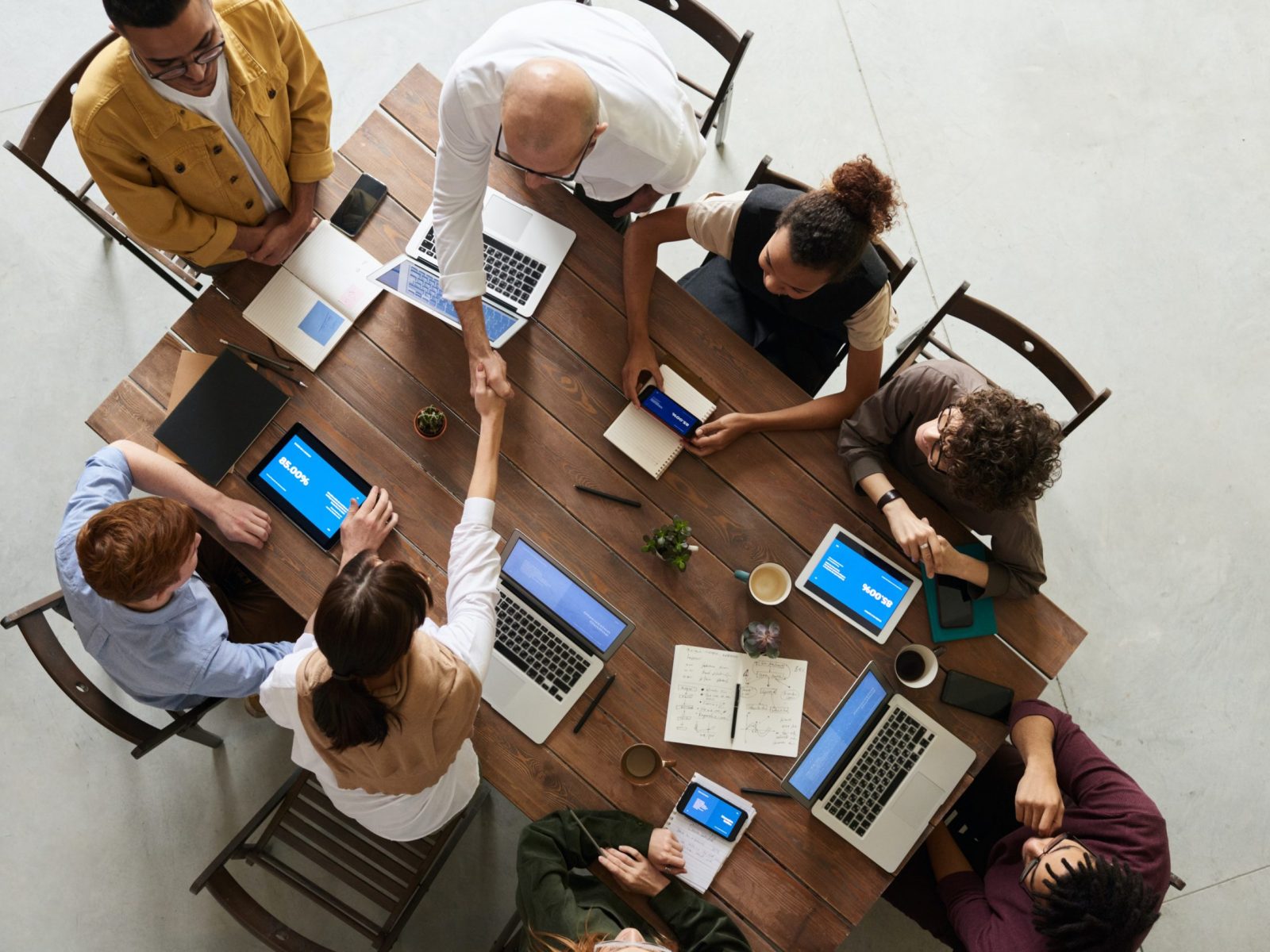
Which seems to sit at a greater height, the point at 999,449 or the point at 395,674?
the point at 999,449

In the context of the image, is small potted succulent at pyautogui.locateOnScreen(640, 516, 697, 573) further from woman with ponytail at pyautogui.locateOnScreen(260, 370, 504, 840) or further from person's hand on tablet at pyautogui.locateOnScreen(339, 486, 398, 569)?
person's hand on tablet at pyautogui.locateOnScreen(339, 486, 398, 569)

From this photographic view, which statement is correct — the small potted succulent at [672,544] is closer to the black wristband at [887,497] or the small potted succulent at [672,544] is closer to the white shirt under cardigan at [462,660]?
the white shirt under cardigan at [462,660]

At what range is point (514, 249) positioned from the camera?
220 centimetres

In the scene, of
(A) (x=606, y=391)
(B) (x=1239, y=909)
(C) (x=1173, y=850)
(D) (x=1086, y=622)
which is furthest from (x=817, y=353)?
(B) (x=1239, y=909)

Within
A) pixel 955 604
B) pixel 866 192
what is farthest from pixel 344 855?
pixel 866 192

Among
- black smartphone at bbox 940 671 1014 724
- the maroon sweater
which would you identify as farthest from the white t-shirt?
the maroon sweater

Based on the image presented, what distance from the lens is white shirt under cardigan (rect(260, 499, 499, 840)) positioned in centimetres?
177

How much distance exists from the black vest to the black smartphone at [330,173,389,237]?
93cm

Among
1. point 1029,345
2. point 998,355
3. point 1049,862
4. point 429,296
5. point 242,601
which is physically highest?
point 998,355

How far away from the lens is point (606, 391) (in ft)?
7.10

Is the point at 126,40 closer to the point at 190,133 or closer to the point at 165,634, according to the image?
the point at 190,133

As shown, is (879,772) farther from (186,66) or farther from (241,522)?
(186,66)

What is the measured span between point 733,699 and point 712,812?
0.84 ft

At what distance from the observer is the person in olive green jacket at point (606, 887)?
6.08 ft
